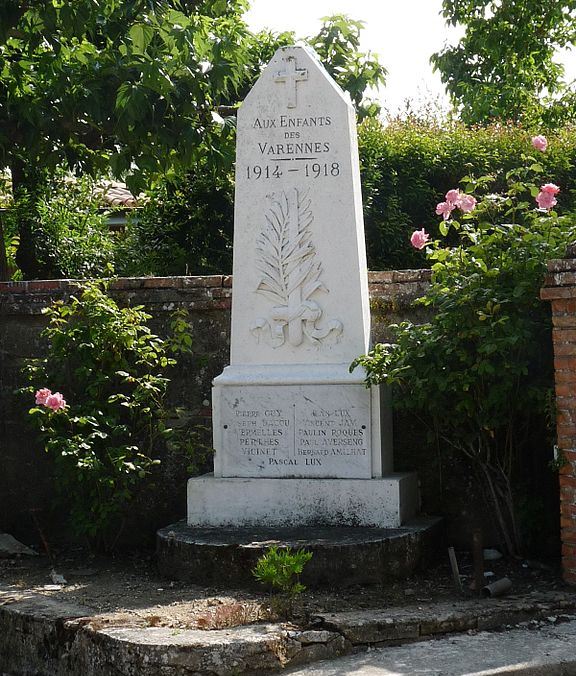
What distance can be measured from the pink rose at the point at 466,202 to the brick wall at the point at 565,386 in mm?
907

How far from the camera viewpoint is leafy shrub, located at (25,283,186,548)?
6965 millimetres

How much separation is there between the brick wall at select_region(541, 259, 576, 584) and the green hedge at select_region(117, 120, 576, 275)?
3.86m

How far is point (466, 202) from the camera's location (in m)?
6.52

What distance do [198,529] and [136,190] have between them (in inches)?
110

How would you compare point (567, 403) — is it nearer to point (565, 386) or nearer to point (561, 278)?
point (565, 386)

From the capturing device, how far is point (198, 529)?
6.50 meters

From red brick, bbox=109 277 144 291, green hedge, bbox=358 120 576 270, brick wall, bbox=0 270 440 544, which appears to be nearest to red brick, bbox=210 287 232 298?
brick wall, bbox=0 270 440 544

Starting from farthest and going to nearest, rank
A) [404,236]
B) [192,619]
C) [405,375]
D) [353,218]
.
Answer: [404,236] → [353,218] → [405,375] → [192,619]

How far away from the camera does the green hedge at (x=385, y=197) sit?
380 inches

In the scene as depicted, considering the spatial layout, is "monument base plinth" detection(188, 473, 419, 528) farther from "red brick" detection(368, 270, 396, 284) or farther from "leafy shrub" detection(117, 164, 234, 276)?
"leafy shrub" detection(117, 164, 234, 276)

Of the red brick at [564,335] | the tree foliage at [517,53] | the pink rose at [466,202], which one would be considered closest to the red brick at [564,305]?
the red brick at [564,335]

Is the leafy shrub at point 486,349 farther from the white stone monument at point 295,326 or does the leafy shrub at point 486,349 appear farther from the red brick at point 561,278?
→ the white stone monument at point 295,326

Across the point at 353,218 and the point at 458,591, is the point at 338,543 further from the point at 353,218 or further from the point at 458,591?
the point at 353,218

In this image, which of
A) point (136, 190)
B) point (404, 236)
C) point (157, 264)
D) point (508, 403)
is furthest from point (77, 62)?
point (508, 403)
